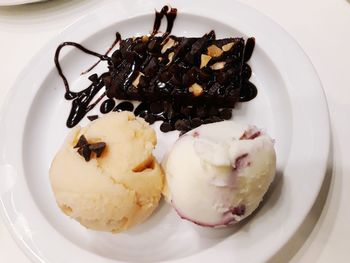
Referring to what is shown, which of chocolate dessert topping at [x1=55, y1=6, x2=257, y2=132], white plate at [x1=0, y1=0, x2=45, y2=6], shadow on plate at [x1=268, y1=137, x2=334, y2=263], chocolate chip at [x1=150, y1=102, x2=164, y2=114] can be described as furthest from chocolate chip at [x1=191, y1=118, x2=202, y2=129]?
white plate at [x1=0, y1=0, x2=45, y2=6]

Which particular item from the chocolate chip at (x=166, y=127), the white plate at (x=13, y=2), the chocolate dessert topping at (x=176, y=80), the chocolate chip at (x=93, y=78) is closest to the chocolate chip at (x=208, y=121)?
the chocolate dessert topping at (x=176, y=80)

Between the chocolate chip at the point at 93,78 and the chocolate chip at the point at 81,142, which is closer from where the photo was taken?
the chocolate chip at the point at 81,142

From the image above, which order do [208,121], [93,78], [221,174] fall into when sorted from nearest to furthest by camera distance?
[221,174] → [208,121] → [93,78]

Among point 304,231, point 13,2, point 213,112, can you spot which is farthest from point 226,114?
point 13,2

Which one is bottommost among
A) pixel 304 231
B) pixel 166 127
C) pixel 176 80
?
pixel 304 231

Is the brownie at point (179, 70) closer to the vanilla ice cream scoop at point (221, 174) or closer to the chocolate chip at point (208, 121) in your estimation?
the chocolate chip at point (208, 121)

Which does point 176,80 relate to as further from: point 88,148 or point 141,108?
point 88,148
